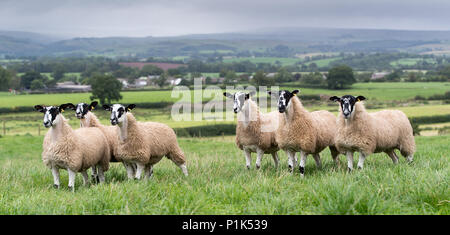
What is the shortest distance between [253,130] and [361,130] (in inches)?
126

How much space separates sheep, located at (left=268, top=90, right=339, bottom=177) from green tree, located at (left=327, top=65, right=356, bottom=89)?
61361 millimetres

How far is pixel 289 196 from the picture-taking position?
7.25 m

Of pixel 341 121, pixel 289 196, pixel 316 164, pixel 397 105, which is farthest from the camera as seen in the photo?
pixel 397 105

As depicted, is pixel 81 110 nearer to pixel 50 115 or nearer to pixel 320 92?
pixel 50 115

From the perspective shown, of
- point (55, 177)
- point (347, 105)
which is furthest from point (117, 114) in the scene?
point (347, 105)

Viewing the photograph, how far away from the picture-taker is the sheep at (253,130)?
12.9 meters

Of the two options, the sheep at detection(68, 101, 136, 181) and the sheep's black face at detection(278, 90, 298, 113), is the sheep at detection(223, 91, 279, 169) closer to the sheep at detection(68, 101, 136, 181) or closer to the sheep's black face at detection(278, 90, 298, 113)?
the sheep's black face at detection(278, 90, 298, 113)

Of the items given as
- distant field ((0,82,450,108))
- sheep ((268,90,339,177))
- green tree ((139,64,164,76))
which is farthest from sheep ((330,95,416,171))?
green tree ((139,64,164,76))

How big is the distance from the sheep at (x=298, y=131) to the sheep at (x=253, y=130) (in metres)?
1.01

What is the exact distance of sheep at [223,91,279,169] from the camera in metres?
12.9

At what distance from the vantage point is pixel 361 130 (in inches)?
445
